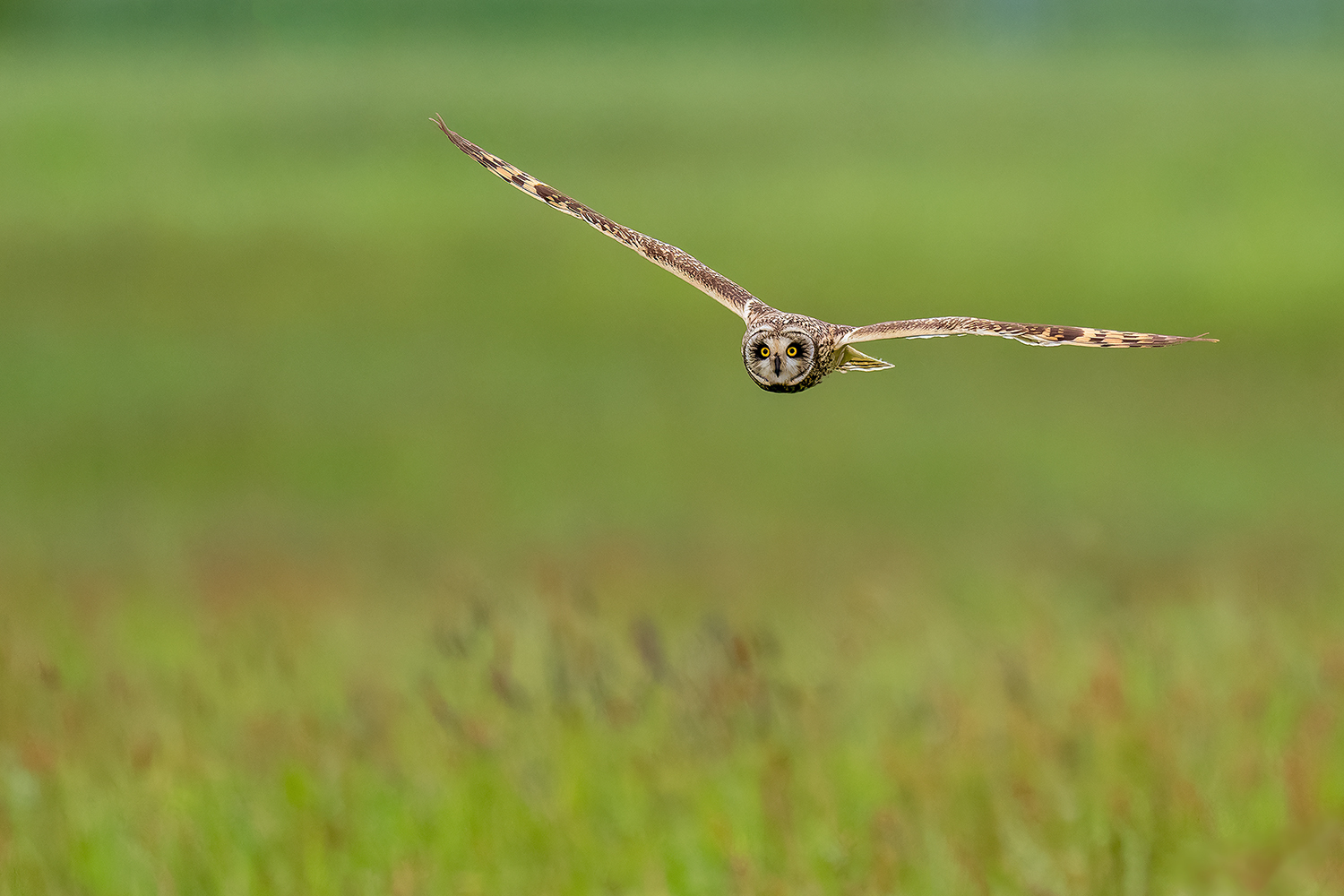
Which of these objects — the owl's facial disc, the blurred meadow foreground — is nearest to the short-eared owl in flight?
the owl's facial disc

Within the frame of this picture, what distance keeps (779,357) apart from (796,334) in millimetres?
51

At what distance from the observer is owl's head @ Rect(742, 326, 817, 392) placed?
61.1 inches

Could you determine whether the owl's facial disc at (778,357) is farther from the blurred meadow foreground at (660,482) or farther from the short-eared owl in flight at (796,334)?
the blurred meadow foreground at (660,482)

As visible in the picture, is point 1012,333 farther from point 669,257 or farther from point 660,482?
point 660,482

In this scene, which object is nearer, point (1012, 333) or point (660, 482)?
point (1012, 333)

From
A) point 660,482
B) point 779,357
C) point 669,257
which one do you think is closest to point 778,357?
point 779,357

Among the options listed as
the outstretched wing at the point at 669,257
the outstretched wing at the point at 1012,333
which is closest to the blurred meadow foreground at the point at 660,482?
the outstretched wing at the point at 669,257

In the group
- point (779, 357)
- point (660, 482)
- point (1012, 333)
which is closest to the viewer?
point (1012, 333)

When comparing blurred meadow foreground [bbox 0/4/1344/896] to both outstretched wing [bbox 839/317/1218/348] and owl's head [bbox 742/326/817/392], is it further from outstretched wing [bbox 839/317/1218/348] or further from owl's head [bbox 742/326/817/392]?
outstretched wing [bbox 839/317/1218/348]

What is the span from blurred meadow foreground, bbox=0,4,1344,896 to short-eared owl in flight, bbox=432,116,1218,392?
292cm

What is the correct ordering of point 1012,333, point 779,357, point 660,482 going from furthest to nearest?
point 660,482 < point 779,357 < point 1012,333

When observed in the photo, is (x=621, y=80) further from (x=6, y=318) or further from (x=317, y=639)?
(x=317, y=639)

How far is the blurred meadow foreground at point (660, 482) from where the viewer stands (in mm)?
5320

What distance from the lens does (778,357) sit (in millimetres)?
1601
